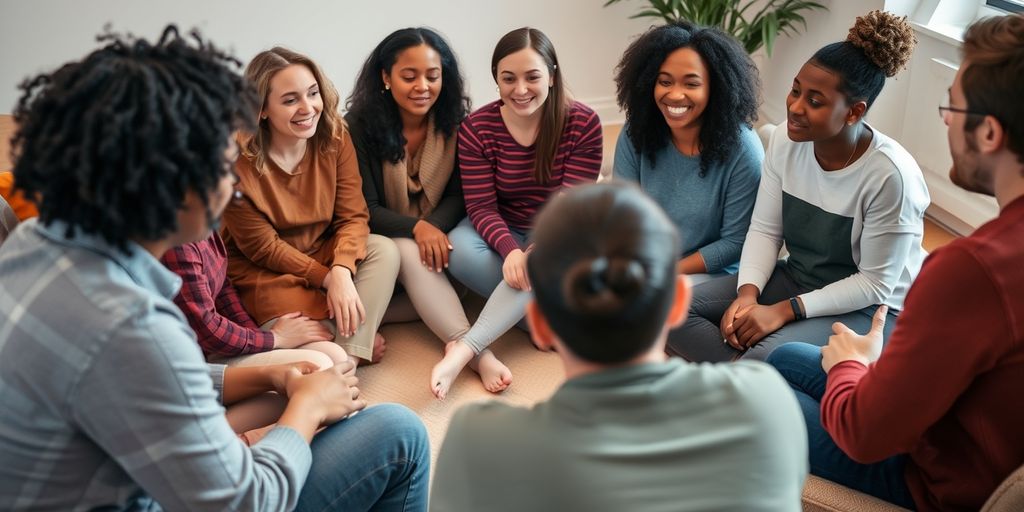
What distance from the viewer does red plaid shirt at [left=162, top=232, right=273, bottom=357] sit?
5.62 feet

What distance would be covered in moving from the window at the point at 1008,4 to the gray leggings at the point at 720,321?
54.6 inches

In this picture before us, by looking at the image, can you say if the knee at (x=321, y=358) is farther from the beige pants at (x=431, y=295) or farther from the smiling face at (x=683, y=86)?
the smiling face at (x=683, y=86)

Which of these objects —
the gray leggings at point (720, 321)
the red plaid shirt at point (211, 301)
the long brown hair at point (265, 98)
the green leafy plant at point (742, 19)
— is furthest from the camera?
the green leafy plant at point (742, 19)

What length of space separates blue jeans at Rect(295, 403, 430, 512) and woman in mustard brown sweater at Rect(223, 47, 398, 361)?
2.43 ft

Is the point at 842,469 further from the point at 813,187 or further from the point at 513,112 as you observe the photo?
the point at 513,112

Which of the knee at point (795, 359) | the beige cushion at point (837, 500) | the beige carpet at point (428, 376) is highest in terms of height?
the knee at point (795, 359)

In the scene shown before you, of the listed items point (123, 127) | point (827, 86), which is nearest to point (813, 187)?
point (827, 86)

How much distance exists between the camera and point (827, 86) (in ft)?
5.86

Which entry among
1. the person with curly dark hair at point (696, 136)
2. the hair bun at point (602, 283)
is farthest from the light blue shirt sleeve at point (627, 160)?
the hair bun at point (602, 283)

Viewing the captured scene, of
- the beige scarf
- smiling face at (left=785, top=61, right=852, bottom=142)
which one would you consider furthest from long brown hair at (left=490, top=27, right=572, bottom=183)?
smiling face at (left=785, top=61, right=852, bottom=142)

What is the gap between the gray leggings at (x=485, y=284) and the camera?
6.97ft

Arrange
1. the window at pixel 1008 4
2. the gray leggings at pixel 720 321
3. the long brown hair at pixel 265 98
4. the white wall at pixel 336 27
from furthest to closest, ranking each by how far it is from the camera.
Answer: the white wall at pixel 336 27 < the window at pixel 1008 4 < the long brown hair at pixel 265 98 < the gray leggings at pixel 720 321

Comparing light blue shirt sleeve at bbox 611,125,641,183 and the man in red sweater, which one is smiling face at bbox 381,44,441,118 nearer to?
light blue shirt sleeve at bbox 611,125,641,183

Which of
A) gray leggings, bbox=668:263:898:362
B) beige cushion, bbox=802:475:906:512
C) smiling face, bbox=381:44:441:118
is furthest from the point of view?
smiling face, bbox=381:44:441:118
